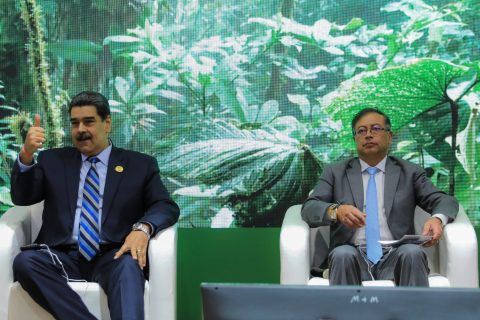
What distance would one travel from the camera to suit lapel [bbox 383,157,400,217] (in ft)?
9.48

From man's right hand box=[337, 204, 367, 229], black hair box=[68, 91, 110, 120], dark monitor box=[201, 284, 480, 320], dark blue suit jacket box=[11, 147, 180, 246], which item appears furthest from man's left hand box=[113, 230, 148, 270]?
dark monitor box=[201, 284, 480, 320]

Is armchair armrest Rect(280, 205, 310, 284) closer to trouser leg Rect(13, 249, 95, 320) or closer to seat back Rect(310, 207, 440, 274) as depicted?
seat back Rect(310, 207, 440, 274)

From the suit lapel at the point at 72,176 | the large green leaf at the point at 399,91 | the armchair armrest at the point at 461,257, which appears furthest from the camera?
the large green leaf at the point at 399,91

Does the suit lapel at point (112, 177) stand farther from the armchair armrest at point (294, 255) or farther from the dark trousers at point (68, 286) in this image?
the armchair armrest at point (294, 255)

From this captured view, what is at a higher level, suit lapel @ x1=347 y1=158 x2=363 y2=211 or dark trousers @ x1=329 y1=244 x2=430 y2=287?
suit lapel @ x1=347 y1=158 x2=363 y2=211

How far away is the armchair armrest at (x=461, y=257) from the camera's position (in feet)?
8.37

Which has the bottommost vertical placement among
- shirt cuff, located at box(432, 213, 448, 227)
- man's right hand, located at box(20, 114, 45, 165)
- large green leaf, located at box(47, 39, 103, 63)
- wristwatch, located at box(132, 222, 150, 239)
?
wristwatch, located at box(132, 222, 150, 239)

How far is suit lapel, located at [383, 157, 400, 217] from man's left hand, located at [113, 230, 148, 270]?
1.16 meters

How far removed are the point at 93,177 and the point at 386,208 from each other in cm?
146

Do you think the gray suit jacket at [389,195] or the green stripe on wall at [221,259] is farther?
the green stripe on wall at [221,259]

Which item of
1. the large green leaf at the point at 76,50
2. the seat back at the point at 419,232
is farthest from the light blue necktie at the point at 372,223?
the large green leaf at the point at 76,50

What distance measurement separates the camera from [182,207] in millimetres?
3627

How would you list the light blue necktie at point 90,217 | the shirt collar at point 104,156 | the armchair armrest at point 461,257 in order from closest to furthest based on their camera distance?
the armchair armrest at point 461,257, the light blue necktie at point 90,217, the shirt collar at point 104,156

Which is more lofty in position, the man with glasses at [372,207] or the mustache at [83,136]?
the mustache at [83,136]
